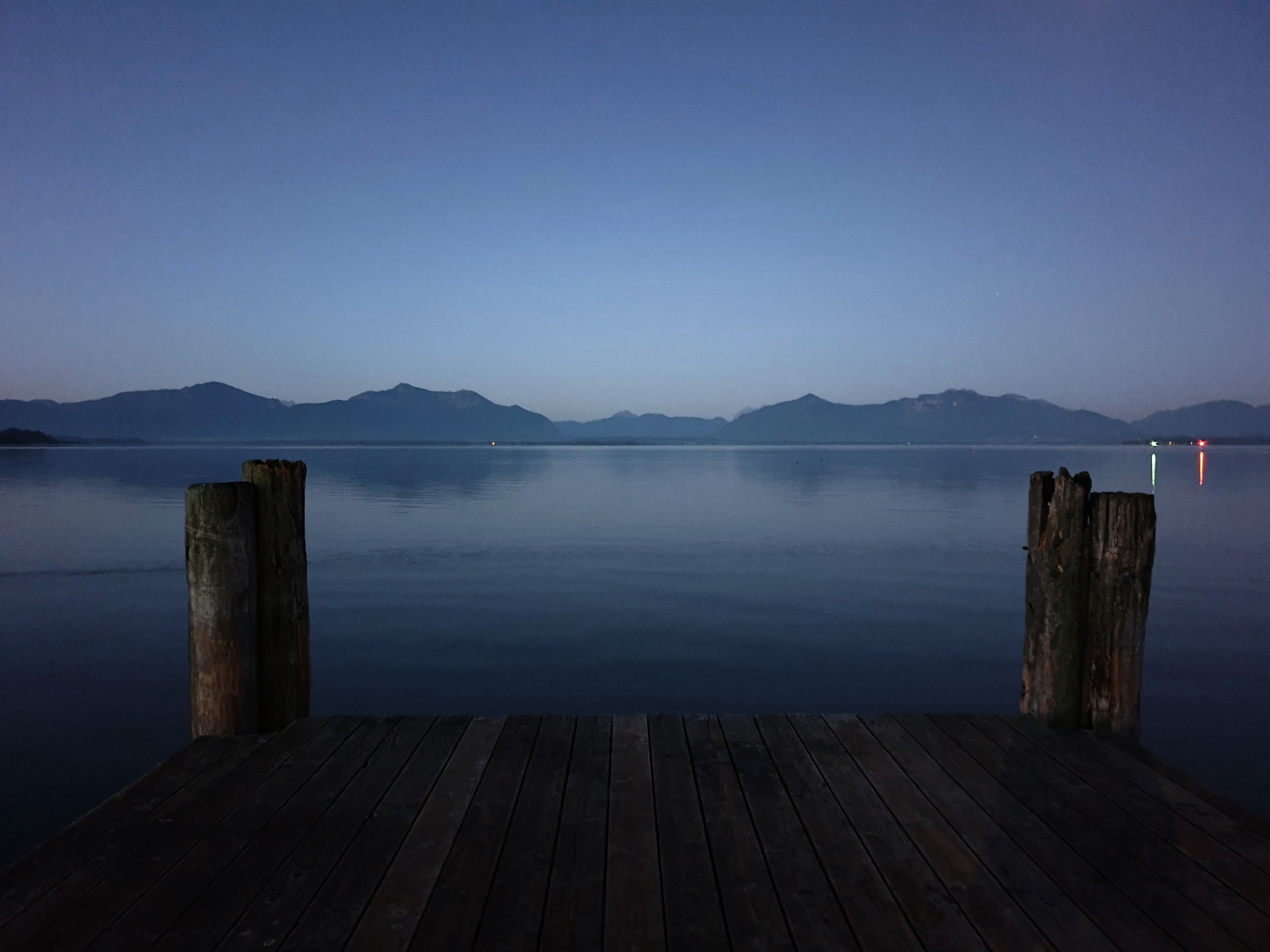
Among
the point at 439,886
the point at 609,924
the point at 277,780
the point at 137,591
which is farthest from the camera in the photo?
the point at 137,591

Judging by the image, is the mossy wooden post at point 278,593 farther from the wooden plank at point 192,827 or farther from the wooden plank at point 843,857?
the wooden plank at point 843,857

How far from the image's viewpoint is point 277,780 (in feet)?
14.8

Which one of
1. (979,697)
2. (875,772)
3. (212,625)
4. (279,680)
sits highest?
(212,625)

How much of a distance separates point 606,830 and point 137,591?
1552 cm

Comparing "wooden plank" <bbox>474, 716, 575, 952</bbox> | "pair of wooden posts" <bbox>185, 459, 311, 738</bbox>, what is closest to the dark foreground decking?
"wooden plank" <bbox>474, 716, 575, 952</bbox>

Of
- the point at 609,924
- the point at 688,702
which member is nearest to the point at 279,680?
the point at 609,924

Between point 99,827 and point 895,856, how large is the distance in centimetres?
420

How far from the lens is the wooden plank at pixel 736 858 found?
3.12 m

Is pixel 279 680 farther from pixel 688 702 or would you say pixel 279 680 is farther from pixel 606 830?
pixel 688 702

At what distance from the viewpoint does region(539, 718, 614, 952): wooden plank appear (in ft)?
10.2

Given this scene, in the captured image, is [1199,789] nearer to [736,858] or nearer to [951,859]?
[951,859]

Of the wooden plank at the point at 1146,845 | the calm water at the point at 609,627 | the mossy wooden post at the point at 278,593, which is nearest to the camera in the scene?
the wooden plank at the point at 1146,845

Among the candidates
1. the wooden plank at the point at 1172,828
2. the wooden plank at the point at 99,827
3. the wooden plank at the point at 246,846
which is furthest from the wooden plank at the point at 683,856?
the wooden plank at the point at 99,827

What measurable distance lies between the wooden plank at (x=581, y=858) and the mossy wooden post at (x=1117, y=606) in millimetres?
Result: 3526
